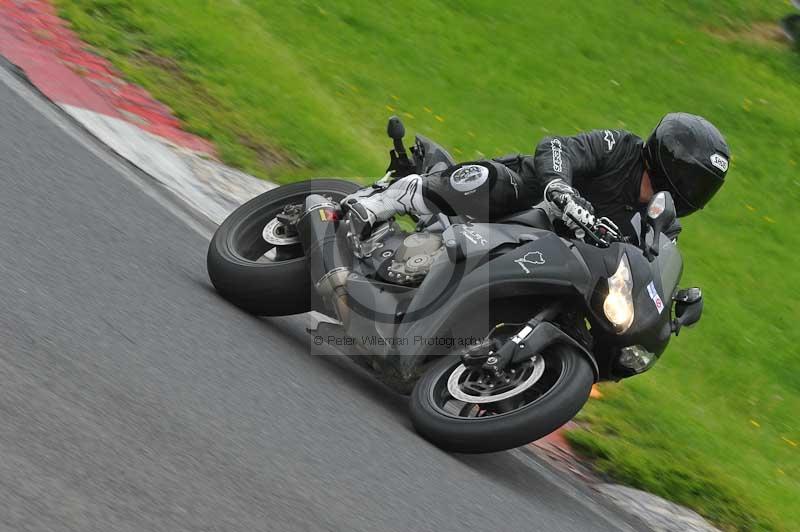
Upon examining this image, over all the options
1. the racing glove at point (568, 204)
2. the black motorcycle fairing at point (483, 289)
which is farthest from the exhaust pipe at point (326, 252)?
the racing glove at point (568, 204)

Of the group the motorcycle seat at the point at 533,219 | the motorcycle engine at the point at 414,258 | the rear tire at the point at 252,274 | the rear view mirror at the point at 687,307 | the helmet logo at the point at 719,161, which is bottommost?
the rear tire at the point at 252,274

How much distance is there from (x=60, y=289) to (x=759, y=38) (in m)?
17.4

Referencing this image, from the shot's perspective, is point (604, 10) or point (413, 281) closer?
point (413, 281)

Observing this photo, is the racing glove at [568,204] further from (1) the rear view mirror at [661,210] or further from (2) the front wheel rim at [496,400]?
(2) the front wheel rim at [496,400]

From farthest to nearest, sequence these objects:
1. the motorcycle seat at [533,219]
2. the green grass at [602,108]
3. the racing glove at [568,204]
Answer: the green grass at [602,108], the motorcycle seat at [533,219], the racing glove at [568,204]

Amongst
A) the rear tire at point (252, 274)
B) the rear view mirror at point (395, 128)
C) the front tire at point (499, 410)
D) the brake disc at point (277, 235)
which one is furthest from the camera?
the brake disc at point (277, 235)

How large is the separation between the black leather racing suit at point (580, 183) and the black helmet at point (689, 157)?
0.20 meters

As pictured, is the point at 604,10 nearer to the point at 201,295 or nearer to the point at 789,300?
the point at 789,300

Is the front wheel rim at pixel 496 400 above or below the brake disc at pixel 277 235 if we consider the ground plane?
above

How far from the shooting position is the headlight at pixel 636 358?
17.7 feet

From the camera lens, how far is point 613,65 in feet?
55.9

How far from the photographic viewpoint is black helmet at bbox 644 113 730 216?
560cm

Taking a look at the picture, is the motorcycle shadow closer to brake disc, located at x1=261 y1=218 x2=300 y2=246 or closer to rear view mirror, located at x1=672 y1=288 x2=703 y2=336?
brake disc, located at x1=261 y1=218 x2=300 y2=246

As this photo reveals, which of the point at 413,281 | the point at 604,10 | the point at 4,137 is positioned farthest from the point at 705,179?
the point at 604,10
